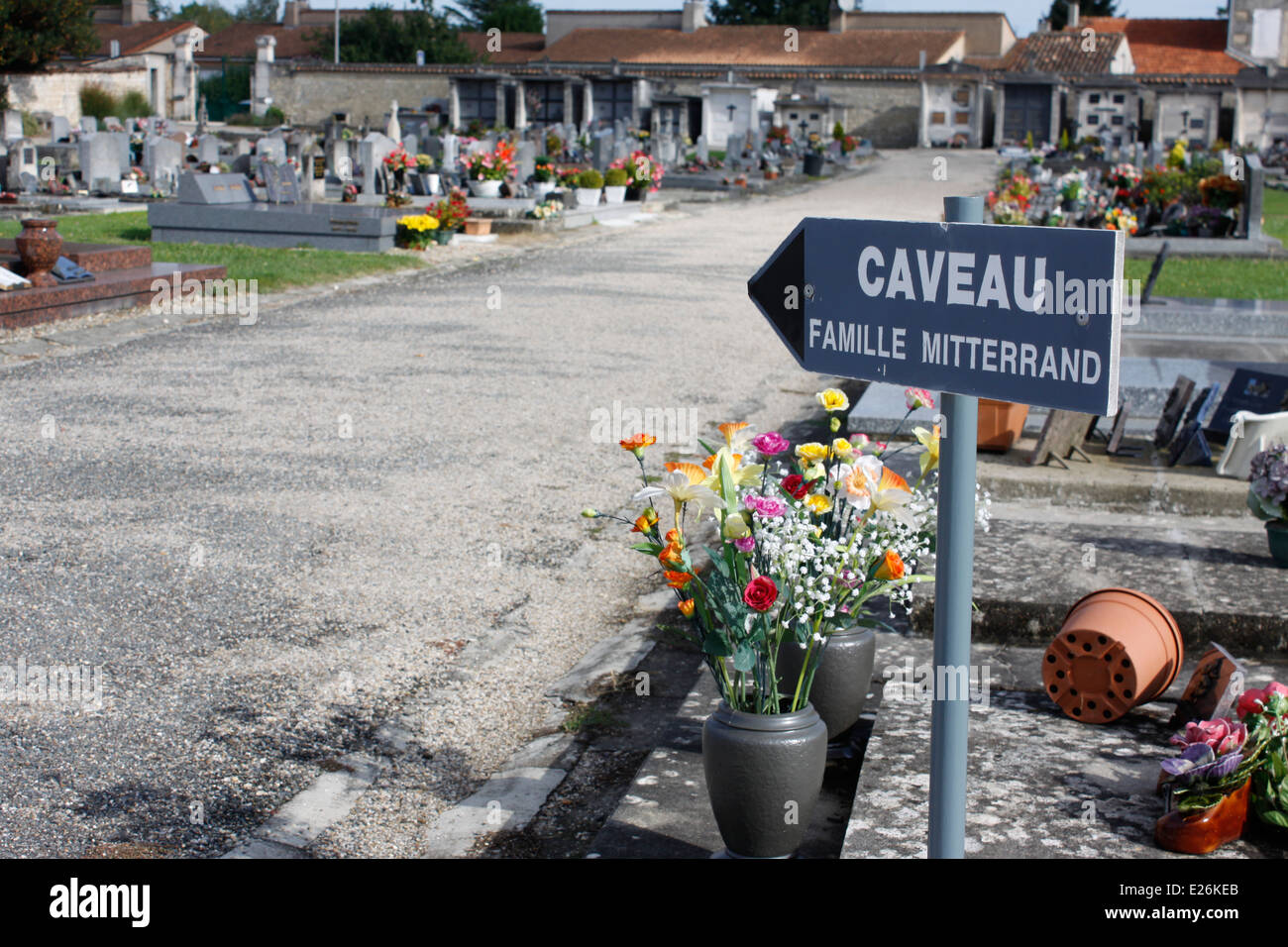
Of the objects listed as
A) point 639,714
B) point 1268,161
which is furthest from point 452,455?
point 1268,161

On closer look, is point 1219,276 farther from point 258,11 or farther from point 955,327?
point 258,11

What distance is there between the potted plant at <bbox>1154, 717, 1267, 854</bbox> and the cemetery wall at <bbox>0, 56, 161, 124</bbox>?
170 ft

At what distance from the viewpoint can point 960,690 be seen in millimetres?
2148

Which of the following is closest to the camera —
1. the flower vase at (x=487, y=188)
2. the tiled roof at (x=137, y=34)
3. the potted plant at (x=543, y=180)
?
the flower vase at (x=487, y=188)

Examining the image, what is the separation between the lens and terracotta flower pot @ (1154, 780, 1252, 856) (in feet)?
10.1

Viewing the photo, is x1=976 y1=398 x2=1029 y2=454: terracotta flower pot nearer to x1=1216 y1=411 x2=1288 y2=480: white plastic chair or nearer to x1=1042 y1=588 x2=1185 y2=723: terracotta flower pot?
x1=1216 y1=411 x2=1288 y2=480: white plastic chair

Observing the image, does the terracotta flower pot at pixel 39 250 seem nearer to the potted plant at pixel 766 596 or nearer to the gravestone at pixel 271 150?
the potted plant at pixel 766 596

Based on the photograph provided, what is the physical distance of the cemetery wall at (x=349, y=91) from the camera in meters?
66.1

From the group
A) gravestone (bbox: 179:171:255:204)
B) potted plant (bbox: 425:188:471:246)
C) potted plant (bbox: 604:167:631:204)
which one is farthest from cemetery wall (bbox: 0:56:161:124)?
potted plant (bbox: 425:188:471:246)

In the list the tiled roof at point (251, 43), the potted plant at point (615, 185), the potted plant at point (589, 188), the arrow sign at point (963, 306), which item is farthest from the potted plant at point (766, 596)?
the tiled roof at point (251, 43)

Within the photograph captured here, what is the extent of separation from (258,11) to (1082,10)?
85130 mm
